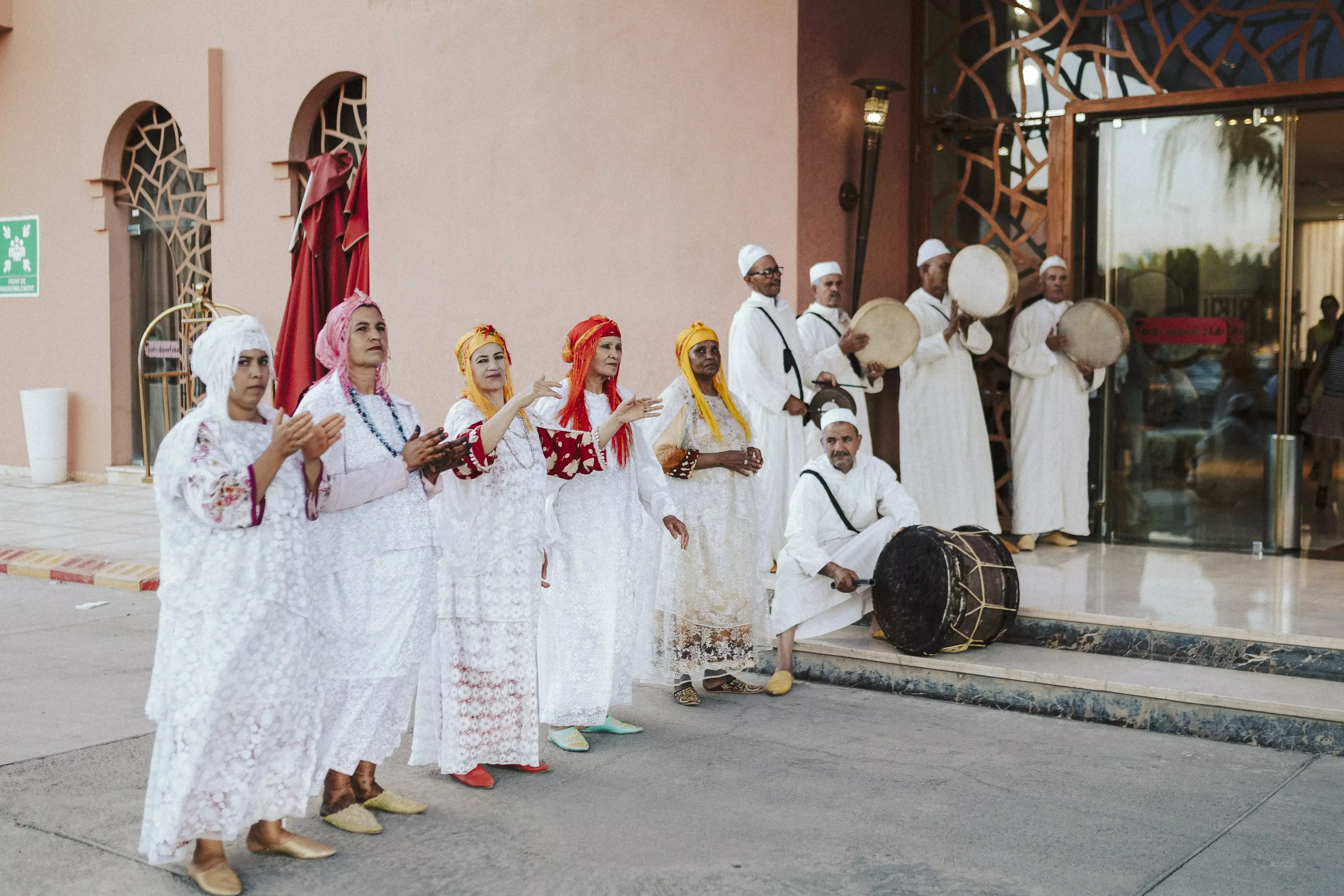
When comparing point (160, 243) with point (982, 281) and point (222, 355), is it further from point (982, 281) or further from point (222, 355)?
point (222, 355)

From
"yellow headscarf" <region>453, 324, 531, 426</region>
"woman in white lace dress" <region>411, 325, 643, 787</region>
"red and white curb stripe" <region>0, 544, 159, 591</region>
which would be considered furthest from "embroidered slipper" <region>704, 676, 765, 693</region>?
"red and white curb stripe" <region>0, 544, 159, 591</region>

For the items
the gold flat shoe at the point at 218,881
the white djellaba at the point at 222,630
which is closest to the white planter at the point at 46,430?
the white djellaba at the point at 222,630

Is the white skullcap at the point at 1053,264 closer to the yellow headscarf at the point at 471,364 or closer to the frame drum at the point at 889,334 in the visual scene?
the frame drum at the point at 889,334

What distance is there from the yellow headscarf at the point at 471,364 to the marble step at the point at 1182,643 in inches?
107

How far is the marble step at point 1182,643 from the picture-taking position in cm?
537

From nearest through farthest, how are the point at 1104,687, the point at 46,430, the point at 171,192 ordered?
the point at 1104,687
the point at 171,192
the point at 46,430

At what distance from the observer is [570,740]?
4.95 m

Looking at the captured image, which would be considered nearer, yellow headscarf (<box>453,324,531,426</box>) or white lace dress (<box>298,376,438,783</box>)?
white lace dress (<box>298,376,438,783</box>)

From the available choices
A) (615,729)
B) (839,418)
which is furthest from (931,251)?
(615,729)

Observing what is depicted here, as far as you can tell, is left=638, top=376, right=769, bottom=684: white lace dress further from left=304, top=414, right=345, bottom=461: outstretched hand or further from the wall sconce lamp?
the wall sconce lamp

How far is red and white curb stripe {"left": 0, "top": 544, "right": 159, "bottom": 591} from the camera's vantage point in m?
8.39

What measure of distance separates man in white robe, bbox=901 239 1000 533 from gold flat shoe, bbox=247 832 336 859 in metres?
4.48

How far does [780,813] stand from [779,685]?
63.6 inches

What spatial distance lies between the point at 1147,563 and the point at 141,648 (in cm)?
527
